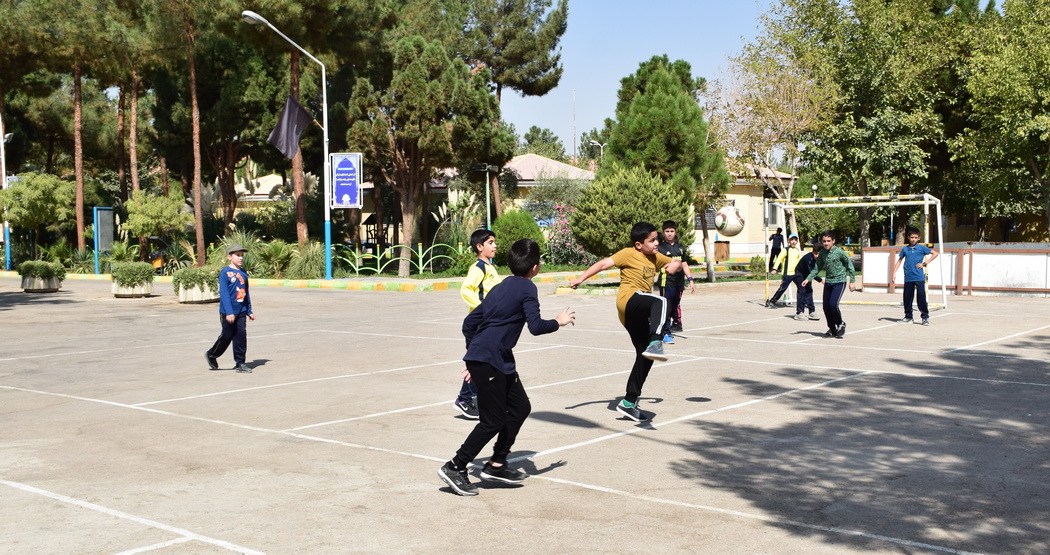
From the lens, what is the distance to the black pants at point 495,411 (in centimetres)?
626

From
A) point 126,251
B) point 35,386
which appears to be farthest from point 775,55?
point 35,386

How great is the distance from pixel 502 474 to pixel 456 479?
39 centimetres

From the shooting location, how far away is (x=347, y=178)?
32.4 metres

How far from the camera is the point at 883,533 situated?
211 inches

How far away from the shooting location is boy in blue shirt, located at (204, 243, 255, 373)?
11984 mm

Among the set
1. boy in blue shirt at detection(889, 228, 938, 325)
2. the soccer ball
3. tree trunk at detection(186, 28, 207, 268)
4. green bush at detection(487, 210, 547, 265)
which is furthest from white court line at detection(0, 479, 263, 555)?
the soccer ball

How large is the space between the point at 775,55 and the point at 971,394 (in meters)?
27.0

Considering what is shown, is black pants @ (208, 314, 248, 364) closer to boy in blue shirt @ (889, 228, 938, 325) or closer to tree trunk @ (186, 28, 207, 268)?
boy in blue shirt @ (889, 228, 938, 325)

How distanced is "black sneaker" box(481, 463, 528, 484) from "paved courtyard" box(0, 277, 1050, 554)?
72 millimetres

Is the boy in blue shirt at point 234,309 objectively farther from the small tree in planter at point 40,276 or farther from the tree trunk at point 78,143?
the tree trunk at point 78,143

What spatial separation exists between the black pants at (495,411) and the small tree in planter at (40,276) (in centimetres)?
2560

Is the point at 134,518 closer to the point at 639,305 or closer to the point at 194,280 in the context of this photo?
the point at 639,305

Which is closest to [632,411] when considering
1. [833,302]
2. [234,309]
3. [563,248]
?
[234,309]

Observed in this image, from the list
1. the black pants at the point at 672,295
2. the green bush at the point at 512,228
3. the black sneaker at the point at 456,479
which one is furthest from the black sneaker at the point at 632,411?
the green bush at the point at 512,228
